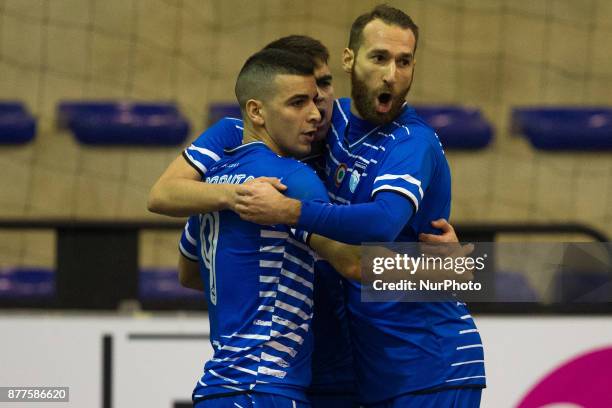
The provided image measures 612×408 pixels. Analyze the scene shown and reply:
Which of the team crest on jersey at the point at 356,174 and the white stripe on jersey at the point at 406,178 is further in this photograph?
the team crest on jersey at the point at 356,174

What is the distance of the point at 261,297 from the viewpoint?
305 centimetres

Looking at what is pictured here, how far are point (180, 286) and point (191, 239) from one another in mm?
3365

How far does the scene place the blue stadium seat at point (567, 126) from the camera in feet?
27.1

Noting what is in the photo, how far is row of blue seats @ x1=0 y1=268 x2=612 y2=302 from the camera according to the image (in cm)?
549

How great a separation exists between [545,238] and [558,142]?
30.0 inches

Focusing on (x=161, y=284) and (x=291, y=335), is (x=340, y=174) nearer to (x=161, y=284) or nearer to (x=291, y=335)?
(x=291, y=335)

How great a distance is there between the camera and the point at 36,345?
16.9ft

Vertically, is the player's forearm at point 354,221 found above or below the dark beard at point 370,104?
below

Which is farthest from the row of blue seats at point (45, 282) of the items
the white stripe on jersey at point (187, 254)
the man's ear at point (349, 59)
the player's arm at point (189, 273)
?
the man's ear at point (349, 59)

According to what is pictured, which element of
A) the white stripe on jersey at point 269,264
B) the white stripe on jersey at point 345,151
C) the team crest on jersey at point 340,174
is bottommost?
the white stripe on jersey at point 269,264

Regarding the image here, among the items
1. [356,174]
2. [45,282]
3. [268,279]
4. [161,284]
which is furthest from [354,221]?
[45,282]

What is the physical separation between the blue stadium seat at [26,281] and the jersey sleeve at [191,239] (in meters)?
3.33

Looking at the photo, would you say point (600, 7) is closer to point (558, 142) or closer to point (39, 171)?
point (558, 142)

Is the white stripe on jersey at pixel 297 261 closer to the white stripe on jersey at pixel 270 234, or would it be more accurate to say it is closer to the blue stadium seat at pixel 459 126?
the white stripe on jersey at pixel 270 234
